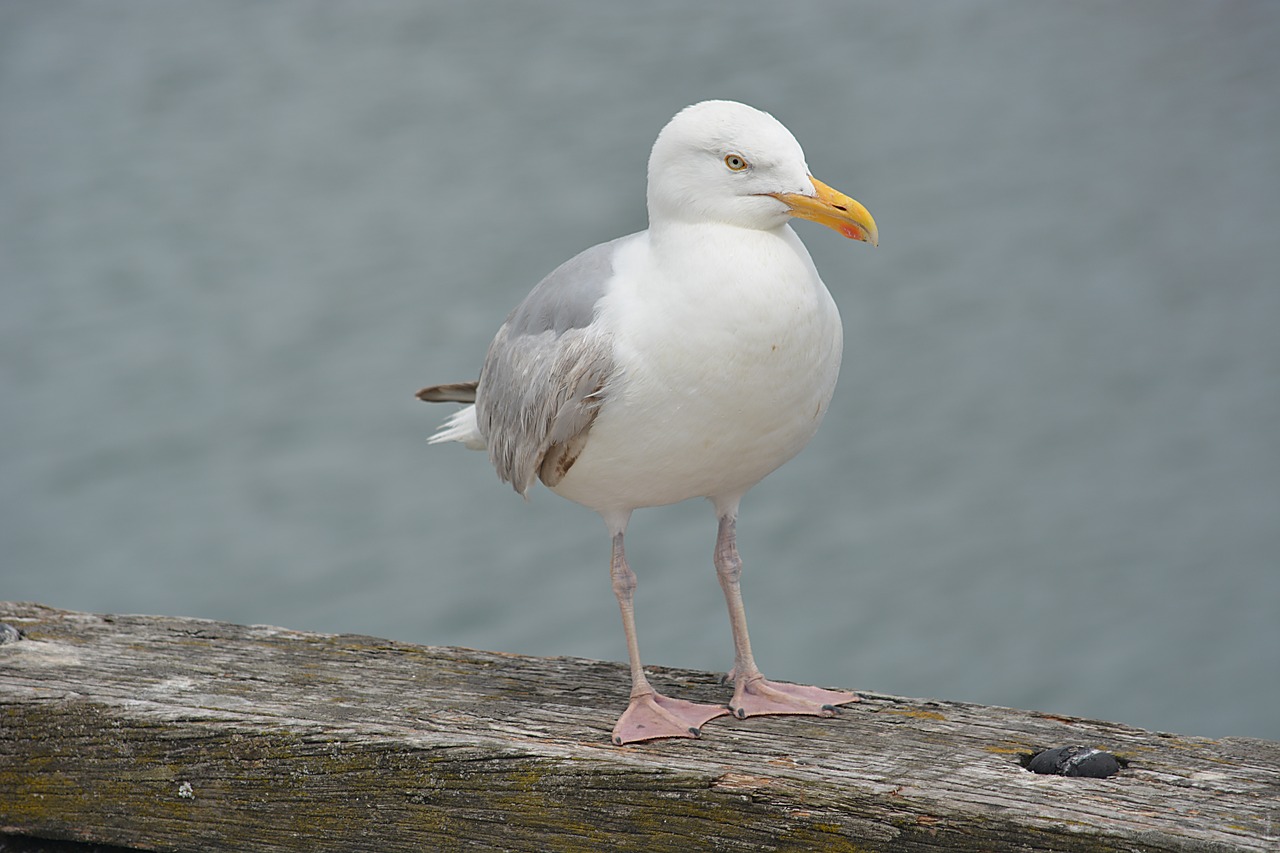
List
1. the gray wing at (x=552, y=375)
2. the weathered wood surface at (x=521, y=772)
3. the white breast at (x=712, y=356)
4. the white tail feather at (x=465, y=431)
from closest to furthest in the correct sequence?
the weathered wood surface at (x=521, y=772)
the white breast at (x=712, y=356)
the gray wing at (x=552, y=375)
the white tail feather at (x=465, y=431)

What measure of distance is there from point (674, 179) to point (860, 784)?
3.39 ft

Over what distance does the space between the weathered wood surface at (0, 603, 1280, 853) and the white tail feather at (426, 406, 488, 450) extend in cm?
57

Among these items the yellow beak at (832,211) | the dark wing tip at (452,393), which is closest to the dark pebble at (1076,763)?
the yellow beak at (832,211)

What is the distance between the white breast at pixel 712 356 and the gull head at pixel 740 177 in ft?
0.13

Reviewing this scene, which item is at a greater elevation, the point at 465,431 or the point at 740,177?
the point at 740,177

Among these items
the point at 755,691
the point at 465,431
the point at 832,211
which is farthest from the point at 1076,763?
the point at 465,431

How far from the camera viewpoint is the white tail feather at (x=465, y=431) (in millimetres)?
3160

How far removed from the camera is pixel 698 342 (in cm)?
242

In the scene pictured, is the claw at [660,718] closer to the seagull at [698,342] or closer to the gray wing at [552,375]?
the seagull at [698,342]

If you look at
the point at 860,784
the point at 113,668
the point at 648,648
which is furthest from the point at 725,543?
the point at 648,648

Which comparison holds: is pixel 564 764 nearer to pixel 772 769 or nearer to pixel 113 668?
pixel 772 769

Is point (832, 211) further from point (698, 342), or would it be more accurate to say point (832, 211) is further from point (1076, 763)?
point (1076, 763)

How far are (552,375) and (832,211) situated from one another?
0.56 metres

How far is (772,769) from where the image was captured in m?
2.29
